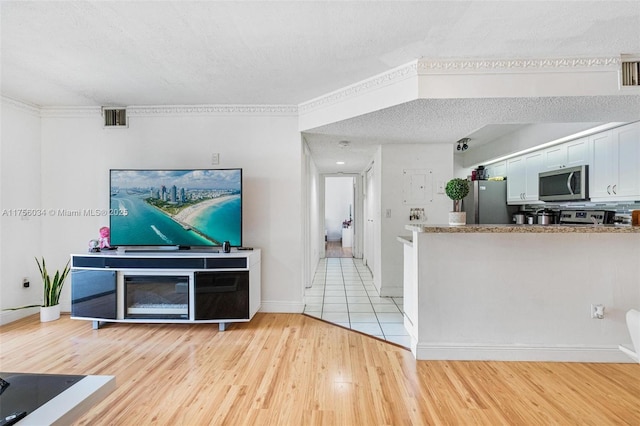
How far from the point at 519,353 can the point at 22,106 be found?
571 cm

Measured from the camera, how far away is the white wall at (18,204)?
3361 mm

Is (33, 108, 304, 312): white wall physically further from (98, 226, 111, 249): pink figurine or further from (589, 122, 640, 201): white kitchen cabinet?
(589, 122, 640, 201): white kitchen cabinet

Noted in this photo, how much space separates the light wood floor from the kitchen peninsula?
15 cm

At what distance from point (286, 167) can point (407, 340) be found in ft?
7.58

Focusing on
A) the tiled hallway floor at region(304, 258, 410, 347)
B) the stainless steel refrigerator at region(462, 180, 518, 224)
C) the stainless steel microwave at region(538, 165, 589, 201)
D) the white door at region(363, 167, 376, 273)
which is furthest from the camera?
the white door at region(363, 167, 376, 273)

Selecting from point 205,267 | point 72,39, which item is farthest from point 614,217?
point 72,39

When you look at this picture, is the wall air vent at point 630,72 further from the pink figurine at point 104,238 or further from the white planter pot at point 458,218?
the pink figurine at point 104,238

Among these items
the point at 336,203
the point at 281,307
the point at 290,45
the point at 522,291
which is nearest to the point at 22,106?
the point at 290,45

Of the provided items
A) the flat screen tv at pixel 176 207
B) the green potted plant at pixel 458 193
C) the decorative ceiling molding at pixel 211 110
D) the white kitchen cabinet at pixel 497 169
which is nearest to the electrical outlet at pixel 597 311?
the green potted plant at pixel 458 193

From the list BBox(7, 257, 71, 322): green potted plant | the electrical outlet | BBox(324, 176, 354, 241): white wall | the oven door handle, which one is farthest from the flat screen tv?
BBox(324, 176, 354, 241): white wall

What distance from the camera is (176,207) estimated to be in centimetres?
339

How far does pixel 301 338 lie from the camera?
2.98 metres

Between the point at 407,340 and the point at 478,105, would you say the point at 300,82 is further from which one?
the point at 407,340

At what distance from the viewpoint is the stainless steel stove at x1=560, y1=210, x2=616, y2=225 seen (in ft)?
11.5
